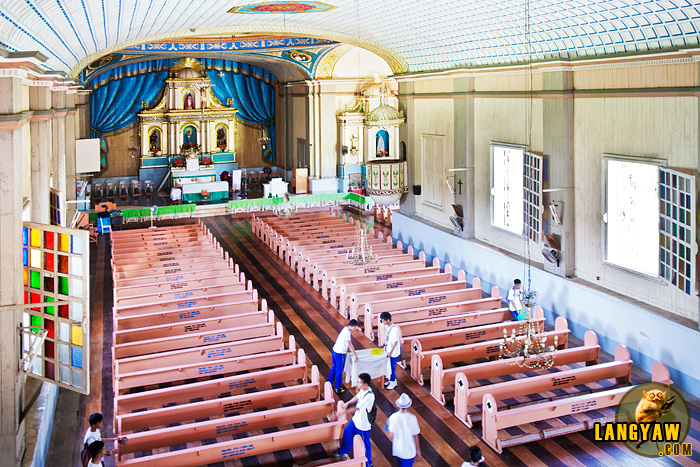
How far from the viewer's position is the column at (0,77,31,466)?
721 cm

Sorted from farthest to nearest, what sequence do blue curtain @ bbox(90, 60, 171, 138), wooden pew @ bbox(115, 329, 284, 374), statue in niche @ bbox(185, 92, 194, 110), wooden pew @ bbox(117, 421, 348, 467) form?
statue in niche @ bbox(185, 92, 194, 110), blue curtain @ bbox(90, 60, 171, 138), wooden pew @ bbox(115, 329, 284, 374), wooden pew @ bbox(117, 421, 348, 467)

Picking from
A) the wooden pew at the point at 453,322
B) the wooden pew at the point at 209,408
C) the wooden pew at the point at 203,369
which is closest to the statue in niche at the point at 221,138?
the wooden pew at the point at 453,322

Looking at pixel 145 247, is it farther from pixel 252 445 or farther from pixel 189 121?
pixel 189 121

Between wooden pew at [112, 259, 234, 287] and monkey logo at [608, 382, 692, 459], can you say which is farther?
wooden pew at [112, 259, 234, 287]

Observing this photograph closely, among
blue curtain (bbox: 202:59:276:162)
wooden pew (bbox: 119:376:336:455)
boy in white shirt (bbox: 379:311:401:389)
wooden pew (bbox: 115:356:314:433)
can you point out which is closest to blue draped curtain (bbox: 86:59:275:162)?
blue curtain (bbox: 202:59:276:162)

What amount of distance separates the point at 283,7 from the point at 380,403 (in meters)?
9.05

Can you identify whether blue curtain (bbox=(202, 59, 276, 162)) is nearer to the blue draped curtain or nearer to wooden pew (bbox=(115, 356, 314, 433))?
the blue draped curtain

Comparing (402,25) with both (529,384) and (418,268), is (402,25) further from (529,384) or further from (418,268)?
(529,384)

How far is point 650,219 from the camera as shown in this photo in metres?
11.4

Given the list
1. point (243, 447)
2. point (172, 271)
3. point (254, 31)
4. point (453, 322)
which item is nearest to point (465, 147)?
point (453, 322)

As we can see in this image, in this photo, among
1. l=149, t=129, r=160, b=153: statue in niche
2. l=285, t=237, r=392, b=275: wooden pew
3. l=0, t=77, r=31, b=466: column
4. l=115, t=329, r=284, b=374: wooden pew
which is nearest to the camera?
l=0, t=77, r=31, b=466: column

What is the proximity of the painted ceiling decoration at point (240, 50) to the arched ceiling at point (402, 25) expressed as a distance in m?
6.19

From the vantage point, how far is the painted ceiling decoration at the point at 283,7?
14703 mm

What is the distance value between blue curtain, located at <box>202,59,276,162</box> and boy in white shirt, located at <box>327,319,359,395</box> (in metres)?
21.4
